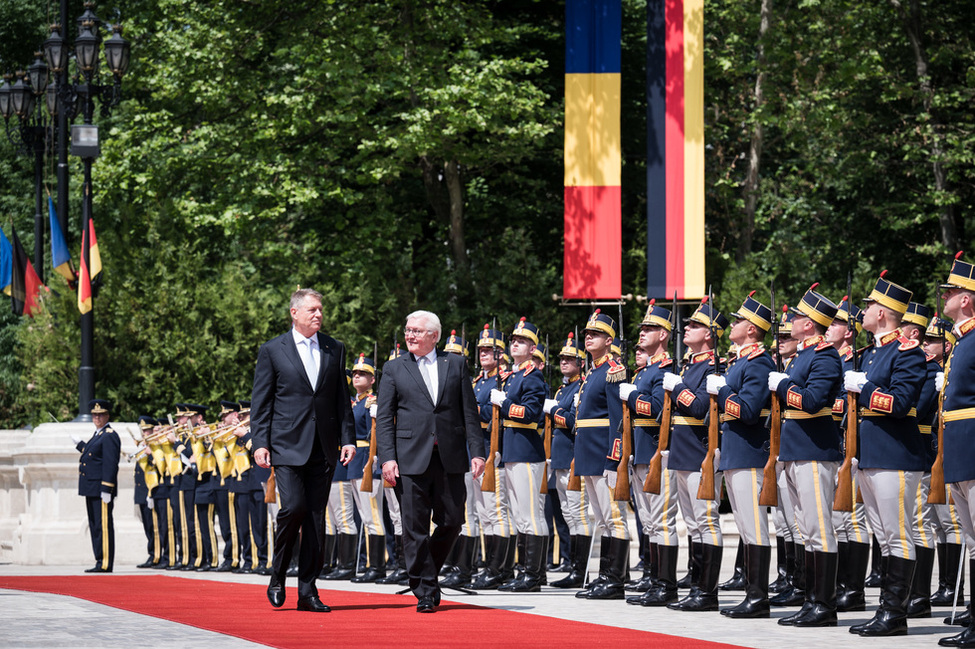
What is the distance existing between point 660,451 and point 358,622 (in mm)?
2636

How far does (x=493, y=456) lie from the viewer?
1192 cm

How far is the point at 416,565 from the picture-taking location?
910 cm

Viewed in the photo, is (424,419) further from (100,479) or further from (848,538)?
(100,479)

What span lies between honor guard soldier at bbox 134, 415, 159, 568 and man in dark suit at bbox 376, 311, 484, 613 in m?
7.88

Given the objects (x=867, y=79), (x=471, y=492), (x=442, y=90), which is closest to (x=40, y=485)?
(x=471, y=492)

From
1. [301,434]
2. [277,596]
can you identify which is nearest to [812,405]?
[301,434]

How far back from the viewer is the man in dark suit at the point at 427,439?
361 inches

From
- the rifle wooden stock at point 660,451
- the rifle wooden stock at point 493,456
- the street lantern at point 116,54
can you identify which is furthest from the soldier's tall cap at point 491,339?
the street lantern at point 116,54

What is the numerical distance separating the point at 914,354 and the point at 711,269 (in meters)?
15.1

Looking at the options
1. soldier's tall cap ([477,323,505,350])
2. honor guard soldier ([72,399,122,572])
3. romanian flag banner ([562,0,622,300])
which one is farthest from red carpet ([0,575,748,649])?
romanian flag banner ([562,0,622,300])

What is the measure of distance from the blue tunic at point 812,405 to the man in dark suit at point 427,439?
1.94 m

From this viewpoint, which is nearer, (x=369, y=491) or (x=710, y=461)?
(x=710, y=461)

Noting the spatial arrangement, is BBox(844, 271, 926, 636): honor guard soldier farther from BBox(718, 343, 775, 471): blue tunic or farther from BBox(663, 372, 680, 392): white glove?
BBox(663, 372, 680, 392): white glove

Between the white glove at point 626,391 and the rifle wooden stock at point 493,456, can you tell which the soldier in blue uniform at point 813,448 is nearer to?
the white glove at point 626,391
